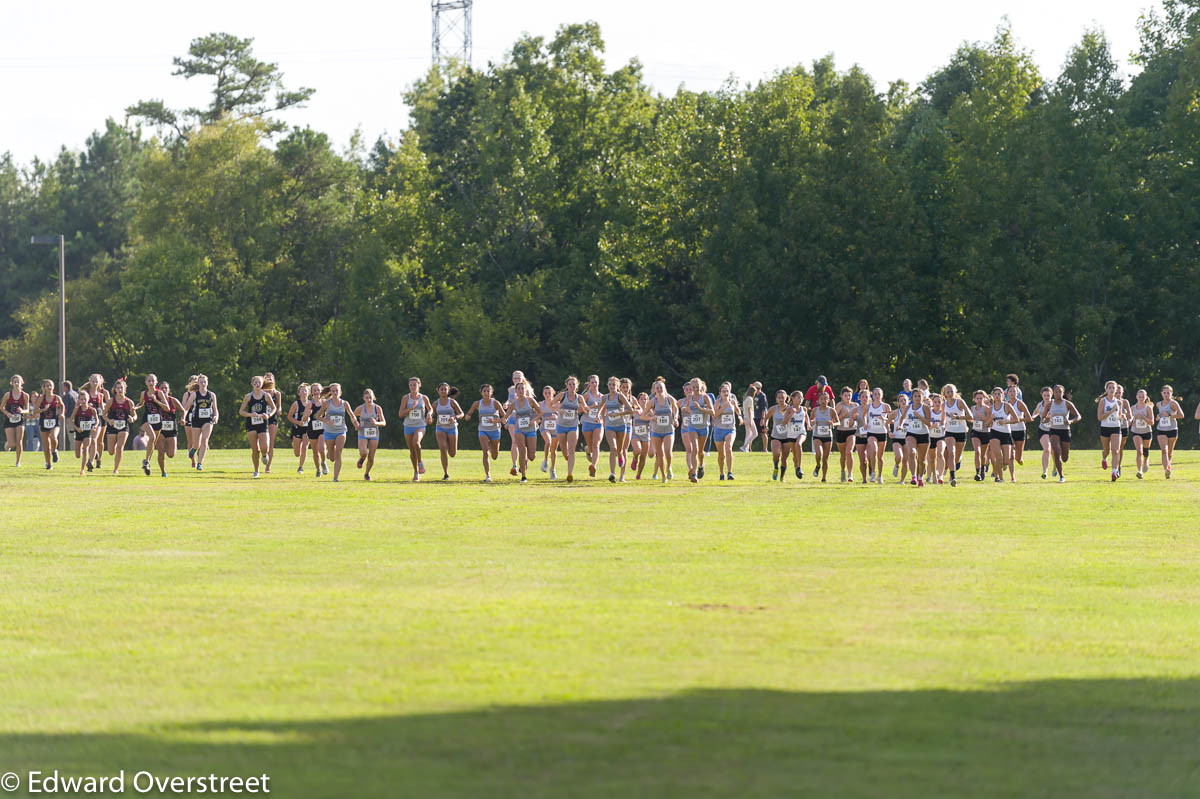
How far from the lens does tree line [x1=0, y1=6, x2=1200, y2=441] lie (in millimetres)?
61938

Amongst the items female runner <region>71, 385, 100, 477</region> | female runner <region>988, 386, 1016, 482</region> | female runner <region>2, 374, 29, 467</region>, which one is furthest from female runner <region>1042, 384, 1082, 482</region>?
female runner <region>2, 374, 29, 467</region>

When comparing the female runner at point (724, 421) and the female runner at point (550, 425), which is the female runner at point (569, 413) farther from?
the female runner at point (724, 421)

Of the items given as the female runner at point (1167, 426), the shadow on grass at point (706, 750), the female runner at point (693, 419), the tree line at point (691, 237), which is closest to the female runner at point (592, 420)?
the female runner at point (693, 419)

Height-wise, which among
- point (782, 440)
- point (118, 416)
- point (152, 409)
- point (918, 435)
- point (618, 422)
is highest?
point (152, 409)

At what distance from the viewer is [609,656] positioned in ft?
32.7

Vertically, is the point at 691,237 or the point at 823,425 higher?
the point at 691,237

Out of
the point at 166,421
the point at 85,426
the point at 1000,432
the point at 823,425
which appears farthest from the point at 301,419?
the point at 1000,432

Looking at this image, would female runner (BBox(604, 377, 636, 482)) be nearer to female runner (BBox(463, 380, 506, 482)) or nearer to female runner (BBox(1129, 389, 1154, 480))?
female runner (BBox(463, 380, 506, 482))

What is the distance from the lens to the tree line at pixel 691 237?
61.9 m

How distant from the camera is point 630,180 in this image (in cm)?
6931

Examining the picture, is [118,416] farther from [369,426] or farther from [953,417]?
[953,417]

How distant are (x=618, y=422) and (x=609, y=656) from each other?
21.1 metres

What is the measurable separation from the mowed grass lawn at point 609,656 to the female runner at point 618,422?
1014 cm

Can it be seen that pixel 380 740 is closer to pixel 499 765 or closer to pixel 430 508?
pixel 499 765
